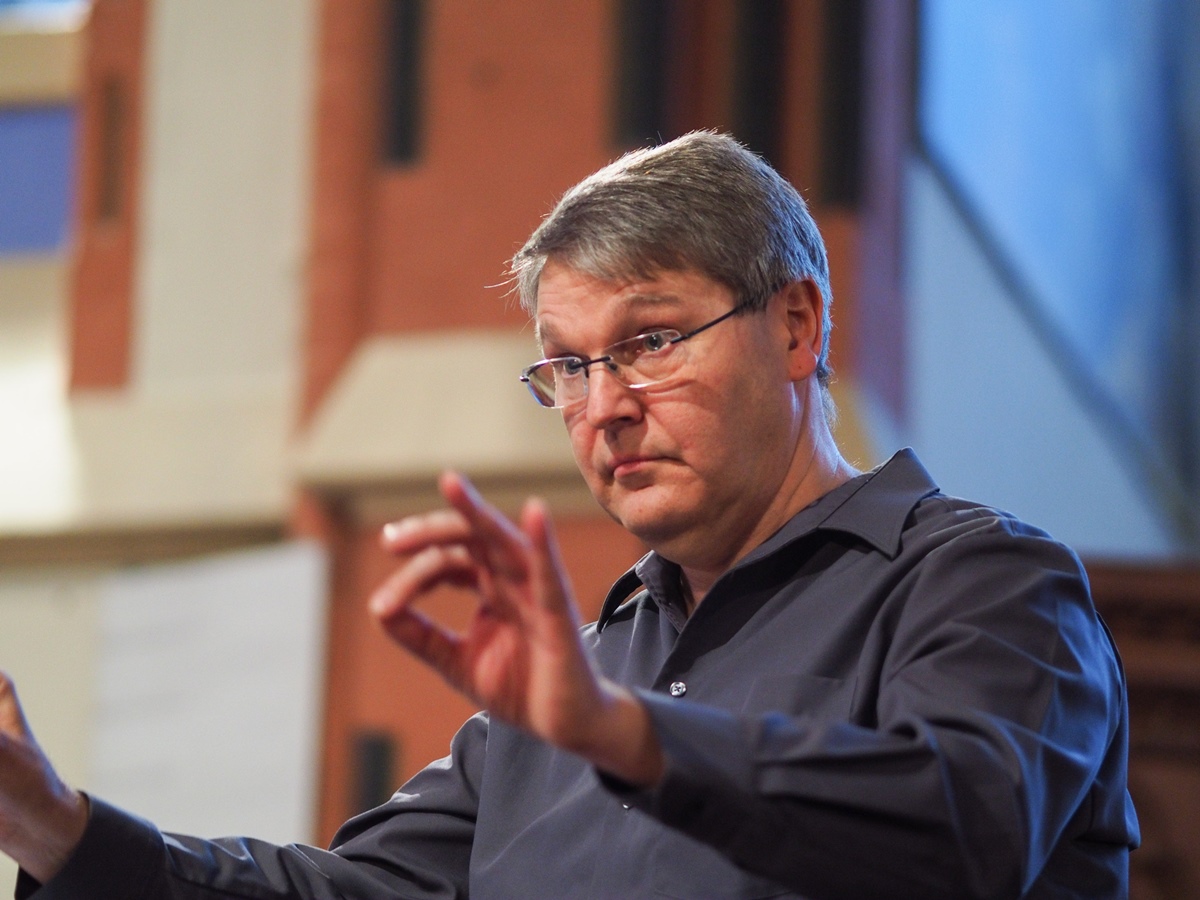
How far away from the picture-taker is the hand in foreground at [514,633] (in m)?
1.08

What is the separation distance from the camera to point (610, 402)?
5.25ft

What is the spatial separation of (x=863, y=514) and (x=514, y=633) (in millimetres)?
551

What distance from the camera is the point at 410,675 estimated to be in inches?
194

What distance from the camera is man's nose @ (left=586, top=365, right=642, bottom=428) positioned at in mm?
1597

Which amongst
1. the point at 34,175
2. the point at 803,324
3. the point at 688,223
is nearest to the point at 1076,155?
the point at 34,175

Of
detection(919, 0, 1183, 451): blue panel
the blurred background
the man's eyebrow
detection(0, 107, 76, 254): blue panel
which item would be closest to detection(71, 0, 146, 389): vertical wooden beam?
the blurred background

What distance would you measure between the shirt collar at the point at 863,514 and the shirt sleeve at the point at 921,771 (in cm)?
23

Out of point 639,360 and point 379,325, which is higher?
point 639,360

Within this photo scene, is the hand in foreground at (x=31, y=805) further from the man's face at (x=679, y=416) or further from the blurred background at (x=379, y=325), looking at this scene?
the blurred background at (x=379, y=325)

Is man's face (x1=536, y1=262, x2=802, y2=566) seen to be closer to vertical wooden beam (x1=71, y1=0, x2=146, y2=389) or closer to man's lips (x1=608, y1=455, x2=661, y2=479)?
man's lips (x1=608, y1=455, x2=661, y2=479)

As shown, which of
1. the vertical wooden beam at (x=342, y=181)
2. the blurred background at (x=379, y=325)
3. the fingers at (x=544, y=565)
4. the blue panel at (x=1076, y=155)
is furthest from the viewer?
the blue panel at (x=1076, y=155)

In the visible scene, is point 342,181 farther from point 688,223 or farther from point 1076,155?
point 688,223

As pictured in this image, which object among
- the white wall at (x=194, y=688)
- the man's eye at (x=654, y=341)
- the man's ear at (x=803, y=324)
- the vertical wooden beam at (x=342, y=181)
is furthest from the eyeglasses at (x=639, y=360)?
the vertical wooden beam at (x=342, y=181)

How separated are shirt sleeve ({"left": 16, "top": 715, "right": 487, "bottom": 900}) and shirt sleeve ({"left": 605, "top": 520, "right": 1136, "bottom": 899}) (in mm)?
647
